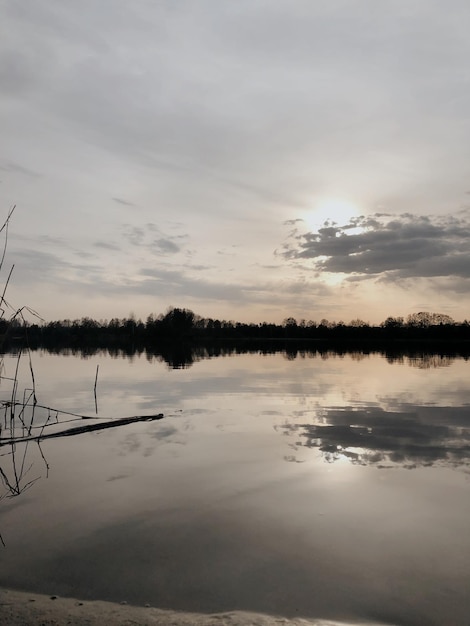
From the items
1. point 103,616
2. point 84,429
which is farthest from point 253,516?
point 84,429

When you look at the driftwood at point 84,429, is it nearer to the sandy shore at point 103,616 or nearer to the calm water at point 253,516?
the calm water at point 253,516

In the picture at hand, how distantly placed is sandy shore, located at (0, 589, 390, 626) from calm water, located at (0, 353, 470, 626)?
0.21 meters

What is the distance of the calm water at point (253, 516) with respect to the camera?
5.38 m

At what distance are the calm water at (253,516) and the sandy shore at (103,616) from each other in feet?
0.69

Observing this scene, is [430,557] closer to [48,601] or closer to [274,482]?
[274,482]

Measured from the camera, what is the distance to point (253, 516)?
773 centimetres

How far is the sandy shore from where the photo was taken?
459 cm

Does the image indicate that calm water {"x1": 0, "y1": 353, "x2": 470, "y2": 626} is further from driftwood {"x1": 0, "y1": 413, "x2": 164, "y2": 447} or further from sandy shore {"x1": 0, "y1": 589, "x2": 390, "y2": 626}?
driftwood {"x1": 0, "y1": 413, "x2": 164, "y2": 447}

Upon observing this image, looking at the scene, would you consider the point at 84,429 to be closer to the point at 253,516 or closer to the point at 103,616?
the point at 253,516

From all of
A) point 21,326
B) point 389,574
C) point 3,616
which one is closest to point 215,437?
point 21,326

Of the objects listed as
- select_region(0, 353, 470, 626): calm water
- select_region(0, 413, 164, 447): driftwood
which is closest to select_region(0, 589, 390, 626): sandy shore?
select_region(0, 353, 470, 626): calm water

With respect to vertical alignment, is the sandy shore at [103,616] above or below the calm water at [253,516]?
above

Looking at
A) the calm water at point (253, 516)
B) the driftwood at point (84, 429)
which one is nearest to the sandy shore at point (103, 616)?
the calm water at point (253, 516)

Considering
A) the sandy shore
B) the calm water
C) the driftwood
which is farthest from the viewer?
the driftwood
